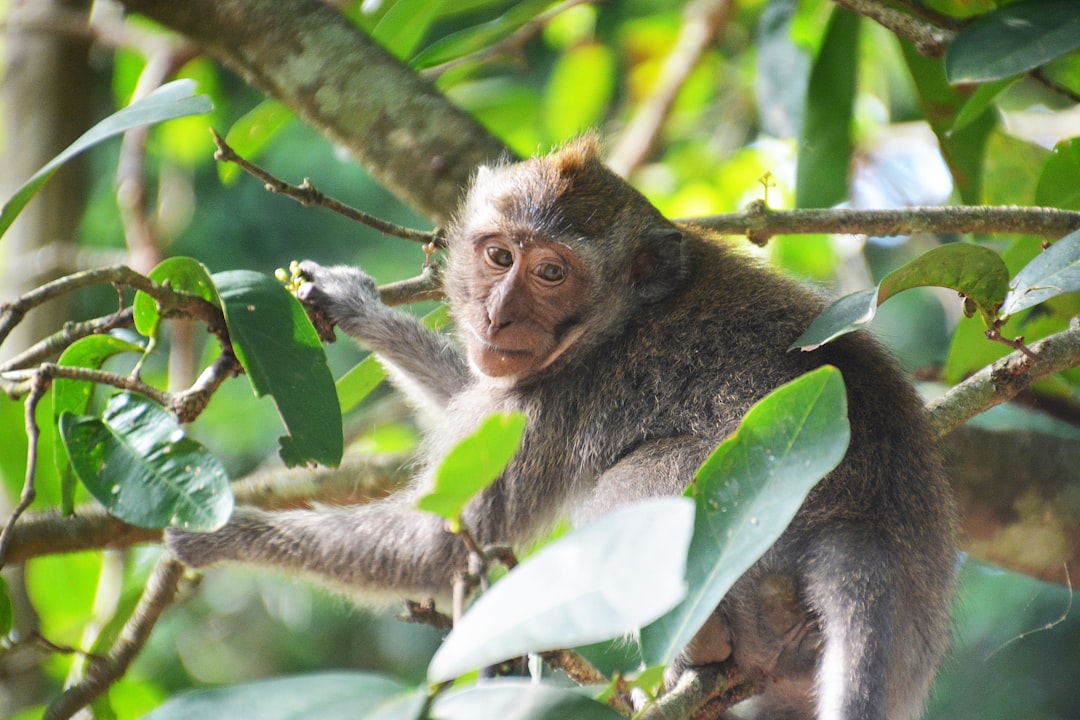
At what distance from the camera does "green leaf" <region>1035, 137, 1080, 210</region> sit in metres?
3.40

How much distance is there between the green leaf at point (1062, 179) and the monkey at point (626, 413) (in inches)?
31.3

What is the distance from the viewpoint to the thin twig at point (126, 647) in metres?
3.32

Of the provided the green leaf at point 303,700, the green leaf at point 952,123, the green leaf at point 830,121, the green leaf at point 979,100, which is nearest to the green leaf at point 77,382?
the green leaf at point 303,700

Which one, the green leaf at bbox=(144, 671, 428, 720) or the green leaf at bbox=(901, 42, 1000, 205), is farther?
the green leaf at bbox=(901, 42, 1000, 205)

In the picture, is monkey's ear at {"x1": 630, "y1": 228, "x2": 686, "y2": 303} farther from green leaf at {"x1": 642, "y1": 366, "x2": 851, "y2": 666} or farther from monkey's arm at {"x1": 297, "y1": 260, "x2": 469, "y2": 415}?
green leaf at {"x1": 642, "y1": 366, "x2": 851, "y2": 666}

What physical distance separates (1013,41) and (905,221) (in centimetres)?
63

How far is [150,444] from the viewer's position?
2381 mm

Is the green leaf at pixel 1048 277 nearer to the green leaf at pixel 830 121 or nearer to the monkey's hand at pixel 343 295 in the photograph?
the green leaf at pixel 830 121

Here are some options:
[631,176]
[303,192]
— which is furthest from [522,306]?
[631,176]

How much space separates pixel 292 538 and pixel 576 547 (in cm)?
259

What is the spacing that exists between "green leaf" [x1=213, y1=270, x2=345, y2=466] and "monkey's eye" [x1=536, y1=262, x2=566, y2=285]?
4.19 ft

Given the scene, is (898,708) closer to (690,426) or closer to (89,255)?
(690,426)

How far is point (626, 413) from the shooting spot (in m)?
3.54

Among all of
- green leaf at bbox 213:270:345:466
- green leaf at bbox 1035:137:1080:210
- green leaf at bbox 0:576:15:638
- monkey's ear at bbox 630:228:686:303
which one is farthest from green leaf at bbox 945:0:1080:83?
green leaf at bbox 0:576:15:638
